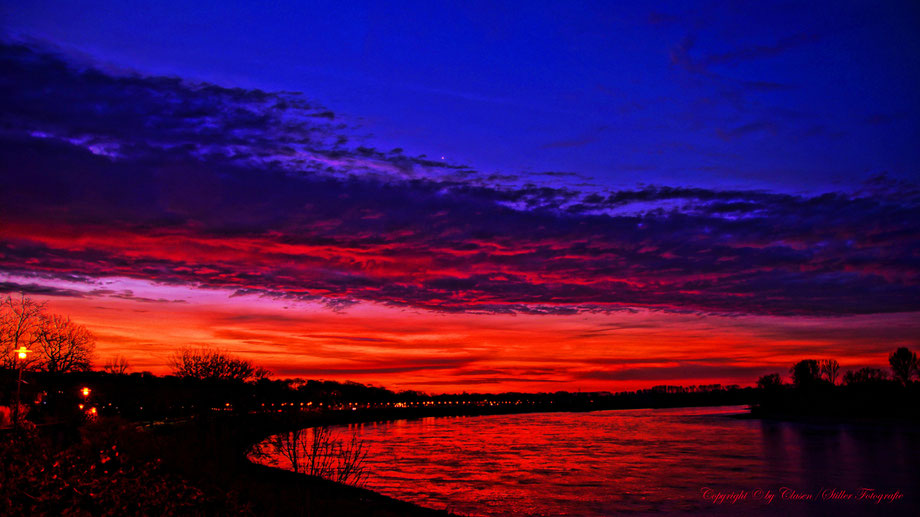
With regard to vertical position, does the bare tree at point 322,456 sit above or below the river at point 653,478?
above

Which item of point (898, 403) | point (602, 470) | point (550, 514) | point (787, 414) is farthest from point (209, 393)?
point (787, 414)

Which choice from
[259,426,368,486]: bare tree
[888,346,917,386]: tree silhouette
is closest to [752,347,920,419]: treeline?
[888,346,917,386]: tree silhouette

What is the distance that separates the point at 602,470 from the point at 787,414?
487 feet

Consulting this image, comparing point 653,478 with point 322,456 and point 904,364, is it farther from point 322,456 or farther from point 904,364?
point 904,364

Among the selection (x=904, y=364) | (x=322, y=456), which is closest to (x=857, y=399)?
(x=904, y=364)

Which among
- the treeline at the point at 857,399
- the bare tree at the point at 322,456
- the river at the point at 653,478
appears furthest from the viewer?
the treeline at the point at 857,399

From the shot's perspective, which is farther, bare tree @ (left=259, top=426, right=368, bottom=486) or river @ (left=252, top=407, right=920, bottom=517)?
river @ (left=252, top=407, right=920, bottom=517)

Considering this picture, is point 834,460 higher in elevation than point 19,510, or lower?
lower

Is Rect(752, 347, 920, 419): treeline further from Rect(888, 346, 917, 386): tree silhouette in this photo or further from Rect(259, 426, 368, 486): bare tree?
Rect(259, 426, 368, 486): bare tree

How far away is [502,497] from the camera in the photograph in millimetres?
36281

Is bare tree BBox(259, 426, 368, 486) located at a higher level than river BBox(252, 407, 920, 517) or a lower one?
higher

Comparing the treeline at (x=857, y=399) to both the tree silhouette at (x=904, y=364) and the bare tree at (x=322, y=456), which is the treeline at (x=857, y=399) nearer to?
the tree silhouette at (x=904, y=364)

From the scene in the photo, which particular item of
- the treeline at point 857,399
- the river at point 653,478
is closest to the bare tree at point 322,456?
the river at point 653,478

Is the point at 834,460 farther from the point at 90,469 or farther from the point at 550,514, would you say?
the point at 90,469
